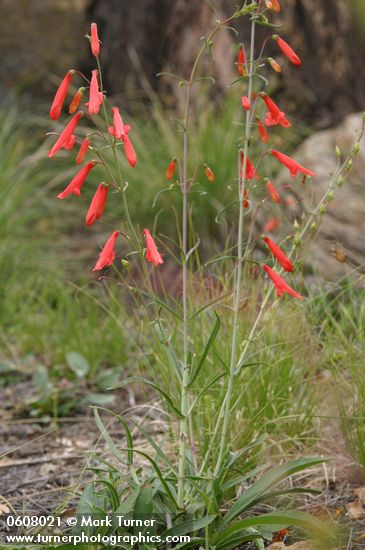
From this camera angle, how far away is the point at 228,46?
5793 mm

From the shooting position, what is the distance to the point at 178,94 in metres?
5.98

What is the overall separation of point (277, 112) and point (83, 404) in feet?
6.14

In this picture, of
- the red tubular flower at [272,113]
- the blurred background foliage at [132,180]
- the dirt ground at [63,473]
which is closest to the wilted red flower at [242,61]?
the red tubular flower at [272,113]

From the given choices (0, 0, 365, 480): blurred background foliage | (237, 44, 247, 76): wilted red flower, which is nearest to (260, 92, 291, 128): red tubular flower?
(237, 44, 247, 76): wilted red flower

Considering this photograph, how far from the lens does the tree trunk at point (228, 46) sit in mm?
5902

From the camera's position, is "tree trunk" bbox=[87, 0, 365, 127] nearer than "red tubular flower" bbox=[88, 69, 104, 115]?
No

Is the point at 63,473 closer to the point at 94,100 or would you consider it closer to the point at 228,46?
the point at 94,100

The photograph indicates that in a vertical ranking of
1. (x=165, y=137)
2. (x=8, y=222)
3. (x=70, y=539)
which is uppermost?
(x=165, y=137)

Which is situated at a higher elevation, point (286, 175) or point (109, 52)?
point (109, 52)

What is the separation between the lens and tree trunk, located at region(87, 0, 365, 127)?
5.90m

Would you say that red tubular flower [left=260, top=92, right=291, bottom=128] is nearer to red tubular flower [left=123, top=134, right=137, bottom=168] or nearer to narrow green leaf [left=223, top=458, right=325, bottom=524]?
red tubular flower [left=123, top=134, right=137, bottom=168]

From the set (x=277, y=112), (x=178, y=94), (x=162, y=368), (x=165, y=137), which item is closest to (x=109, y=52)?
(x=178, y=94)

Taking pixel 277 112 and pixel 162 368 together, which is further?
pixel 162 368

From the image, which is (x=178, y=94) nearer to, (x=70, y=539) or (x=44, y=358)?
(x=44, y=358)
